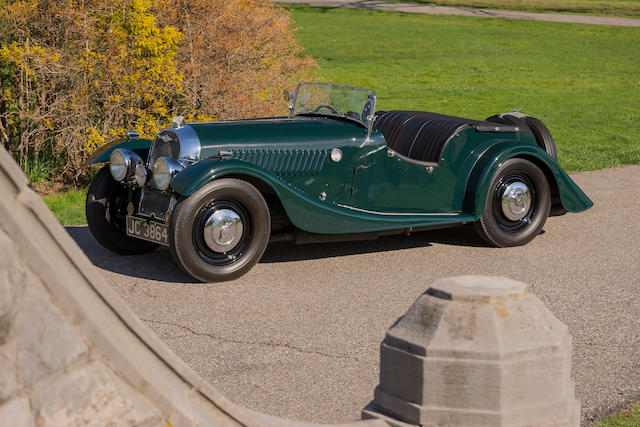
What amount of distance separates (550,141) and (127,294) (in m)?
4.52

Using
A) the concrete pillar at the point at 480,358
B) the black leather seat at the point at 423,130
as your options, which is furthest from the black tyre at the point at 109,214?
the concrete pillar at the point at 480,358

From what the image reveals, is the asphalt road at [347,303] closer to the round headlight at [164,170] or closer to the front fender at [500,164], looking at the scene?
the front fender at [500,164]

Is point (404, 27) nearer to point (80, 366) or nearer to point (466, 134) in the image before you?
point (466, 134)

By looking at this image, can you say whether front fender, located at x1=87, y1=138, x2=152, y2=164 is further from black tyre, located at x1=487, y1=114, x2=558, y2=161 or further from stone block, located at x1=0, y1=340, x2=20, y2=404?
stone block, located at x1=0, y1=340, x2=20, y2=404

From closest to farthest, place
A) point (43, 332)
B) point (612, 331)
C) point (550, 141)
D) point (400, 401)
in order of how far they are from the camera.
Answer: point (43, 332) → point (400, 401) → point (612, 331) → point (550, 141)

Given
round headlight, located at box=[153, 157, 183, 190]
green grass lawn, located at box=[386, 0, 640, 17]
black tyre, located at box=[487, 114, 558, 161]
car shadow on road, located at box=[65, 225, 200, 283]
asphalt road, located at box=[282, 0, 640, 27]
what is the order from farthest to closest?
green grass lawn, located at box=[386, 0, 640, 17], asphalt road, located at box=[282, 0, 640, 27], black tyre, located at box=[487, 114, 558, 161], car shadow on road, located at box=[65, 225, 200, 283], round headlight, located at box=[153, 157, 183, 190]

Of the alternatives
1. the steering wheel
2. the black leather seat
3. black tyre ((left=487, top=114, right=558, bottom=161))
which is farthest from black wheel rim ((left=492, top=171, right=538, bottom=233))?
the steering wheel

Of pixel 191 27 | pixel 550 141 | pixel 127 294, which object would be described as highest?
pixel 191 27

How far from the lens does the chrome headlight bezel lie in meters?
7.04

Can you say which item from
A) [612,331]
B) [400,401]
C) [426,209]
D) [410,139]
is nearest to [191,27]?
[410,139]

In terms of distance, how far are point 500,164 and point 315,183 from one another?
1.73 meters

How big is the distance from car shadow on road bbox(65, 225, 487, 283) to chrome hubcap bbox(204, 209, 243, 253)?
1.24 feet

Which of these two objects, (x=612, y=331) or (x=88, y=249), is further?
(x=88, y=249)

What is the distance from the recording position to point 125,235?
24.1 ft
